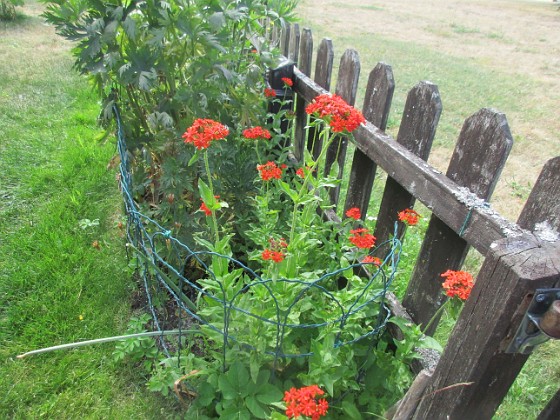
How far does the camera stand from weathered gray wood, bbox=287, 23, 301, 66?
3.27 m

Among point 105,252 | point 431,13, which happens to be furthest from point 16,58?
point 431,13

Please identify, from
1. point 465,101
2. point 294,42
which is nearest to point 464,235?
point 294,42

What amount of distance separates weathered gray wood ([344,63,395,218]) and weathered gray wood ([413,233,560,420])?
1.09 m

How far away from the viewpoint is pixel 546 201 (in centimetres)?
120

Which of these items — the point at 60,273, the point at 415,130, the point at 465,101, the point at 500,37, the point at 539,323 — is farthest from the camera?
the point at 500,37

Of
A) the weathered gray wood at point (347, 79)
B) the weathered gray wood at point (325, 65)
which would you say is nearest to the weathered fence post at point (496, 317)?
the weathered gray wood at point (347, 79)

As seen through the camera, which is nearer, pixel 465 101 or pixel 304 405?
pixel 304 405

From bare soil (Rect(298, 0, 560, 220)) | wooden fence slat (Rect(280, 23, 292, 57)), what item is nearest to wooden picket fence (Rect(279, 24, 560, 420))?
wooden fence slat (Rect(280, 23, 292, 57))

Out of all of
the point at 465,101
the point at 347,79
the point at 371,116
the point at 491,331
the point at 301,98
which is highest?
the point at 347,79

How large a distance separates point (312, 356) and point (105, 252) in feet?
5.73

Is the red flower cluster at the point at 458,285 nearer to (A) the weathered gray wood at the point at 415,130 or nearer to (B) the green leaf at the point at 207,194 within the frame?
(A) the weathered gray wood at the point at 415,130

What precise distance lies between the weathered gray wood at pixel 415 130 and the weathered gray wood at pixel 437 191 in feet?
0.16

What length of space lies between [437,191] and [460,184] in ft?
0.27

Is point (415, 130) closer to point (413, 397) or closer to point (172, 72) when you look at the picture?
point (413, 397)
